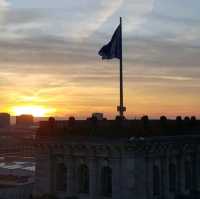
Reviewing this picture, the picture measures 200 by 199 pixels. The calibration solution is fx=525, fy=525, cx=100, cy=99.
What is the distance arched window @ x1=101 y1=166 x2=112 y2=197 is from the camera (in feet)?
117

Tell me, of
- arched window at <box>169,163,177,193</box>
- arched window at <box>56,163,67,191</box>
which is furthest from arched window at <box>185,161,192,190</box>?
arched window at <box>56,163,67,191</box>

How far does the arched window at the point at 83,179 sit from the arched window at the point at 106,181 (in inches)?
50.7

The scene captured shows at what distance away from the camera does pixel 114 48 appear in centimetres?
4034

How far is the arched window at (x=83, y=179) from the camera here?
121 ft

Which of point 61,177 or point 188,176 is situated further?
point 188,176

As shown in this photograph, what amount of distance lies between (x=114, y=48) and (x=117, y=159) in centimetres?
957

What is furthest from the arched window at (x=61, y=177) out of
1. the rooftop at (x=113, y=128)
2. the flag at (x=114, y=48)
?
the flag at (x=114, y=48)

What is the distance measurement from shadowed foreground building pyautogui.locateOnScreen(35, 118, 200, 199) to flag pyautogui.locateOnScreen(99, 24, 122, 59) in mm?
5349

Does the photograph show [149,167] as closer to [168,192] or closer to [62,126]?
[168,192]

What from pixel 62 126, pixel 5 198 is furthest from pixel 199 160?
pixel 5 198

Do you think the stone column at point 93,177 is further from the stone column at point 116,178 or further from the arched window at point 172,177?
the arched window at point 172,177

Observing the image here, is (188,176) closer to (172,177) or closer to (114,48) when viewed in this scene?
(172,177)

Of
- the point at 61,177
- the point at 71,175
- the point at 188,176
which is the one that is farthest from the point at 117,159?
the point at 188,176

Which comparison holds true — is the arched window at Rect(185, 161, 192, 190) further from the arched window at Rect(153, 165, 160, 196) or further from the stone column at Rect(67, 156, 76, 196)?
the stone column at Rect(67, 156, 76, 196)
